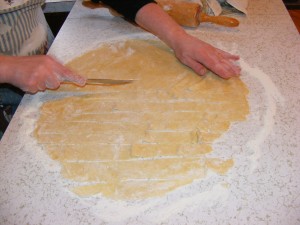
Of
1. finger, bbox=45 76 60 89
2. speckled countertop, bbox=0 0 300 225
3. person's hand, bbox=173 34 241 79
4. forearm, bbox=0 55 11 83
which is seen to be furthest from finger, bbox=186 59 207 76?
forearm, bbox=0 55 11 83

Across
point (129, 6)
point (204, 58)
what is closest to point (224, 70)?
point (204, 58)

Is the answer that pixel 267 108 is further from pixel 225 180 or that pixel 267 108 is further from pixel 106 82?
pixel 106 82

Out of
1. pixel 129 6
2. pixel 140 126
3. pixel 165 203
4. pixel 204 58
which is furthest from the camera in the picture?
pixel 129 6

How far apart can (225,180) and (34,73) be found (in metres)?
0.50

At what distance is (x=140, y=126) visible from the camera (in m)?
0.61

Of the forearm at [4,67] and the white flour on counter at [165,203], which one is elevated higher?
the forearm at [4,67]

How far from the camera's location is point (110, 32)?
910 millimetres

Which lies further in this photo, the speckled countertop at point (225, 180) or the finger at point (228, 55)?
the finger at point (228, 55)

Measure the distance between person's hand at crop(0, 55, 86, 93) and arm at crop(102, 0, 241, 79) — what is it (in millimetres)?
281

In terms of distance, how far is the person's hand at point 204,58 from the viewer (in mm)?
705

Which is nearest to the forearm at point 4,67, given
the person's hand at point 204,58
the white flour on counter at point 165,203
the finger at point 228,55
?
the white flour on counter at point 165,203

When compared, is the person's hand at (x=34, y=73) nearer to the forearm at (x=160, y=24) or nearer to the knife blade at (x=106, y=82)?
the knife blade at (x=106, y=82)

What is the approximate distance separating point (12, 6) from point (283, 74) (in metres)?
0.76

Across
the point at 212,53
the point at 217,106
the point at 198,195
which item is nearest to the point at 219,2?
the point at 212,53
